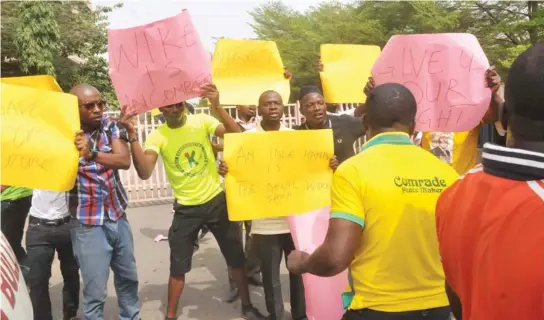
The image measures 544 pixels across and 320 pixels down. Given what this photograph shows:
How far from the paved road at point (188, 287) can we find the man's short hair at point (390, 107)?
2.71 metres

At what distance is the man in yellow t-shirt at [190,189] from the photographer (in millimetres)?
4078

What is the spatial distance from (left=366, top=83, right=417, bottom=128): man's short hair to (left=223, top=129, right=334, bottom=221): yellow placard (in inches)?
53.8

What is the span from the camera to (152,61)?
330 cm

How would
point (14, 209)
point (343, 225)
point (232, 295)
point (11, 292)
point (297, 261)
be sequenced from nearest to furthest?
point (11, 292) → point (343, 225) → point (297, 261) → point (14, 209) → point (232, 295)

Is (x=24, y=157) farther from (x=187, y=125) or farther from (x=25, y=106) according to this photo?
(x=187, y=125)

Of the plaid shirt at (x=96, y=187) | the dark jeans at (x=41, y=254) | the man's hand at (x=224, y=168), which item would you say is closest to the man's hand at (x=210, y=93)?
the man's hand at (x=224, y=168)

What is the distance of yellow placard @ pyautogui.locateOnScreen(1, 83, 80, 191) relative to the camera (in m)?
2.74

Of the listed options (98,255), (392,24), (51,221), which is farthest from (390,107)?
(392,24)

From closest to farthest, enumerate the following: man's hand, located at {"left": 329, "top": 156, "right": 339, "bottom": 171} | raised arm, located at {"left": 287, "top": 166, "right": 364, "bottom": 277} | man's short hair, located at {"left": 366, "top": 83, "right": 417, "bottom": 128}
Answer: raised arm, located at {"left": 287, "top": 166, "right": 364, "bottom": 277}
man's short hair, located at {"left": 366, "top": 83, "right": 417, "bottom": 128}
man's hand, located at {"left": 329, "top": 156, "right": 339, "bottom": 171}

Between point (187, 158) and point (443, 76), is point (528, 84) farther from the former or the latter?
point (187, 158)

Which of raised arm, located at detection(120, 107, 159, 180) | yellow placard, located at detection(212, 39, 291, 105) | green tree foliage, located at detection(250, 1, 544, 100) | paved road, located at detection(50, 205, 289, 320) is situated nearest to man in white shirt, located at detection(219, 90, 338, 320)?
yellow placard, located at detection(212, 39, 291, 105)

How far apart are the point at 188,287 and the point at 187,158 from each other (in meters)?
1.59

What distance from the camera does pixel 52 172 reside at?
2.79 m

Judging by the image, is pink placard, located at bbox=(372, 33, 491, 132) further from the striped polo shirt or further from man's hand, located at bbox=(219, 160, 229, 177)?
the striped polo shirt
